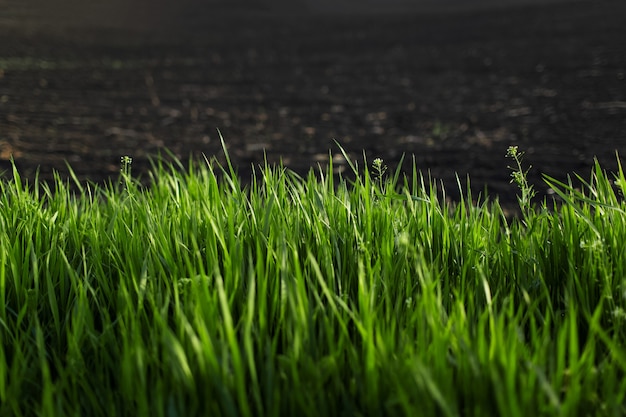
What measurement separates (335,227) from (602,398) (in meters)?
0.90

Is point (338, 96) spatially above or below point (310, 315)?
above

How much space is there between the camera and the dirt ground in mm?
4719

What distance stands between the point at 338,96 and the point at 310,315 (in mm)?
5506

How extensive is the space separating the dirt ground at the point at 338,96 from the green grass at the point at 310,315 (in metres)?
1.16

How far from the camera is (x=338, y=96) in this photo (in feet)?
22.4

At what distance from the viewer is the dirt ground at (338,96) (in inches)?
186

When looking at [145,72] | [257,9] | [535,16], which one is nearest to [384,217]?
[145,72]

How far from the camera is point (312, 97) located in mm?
6801

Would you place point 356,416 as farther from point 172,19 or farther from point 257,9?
point 257,9

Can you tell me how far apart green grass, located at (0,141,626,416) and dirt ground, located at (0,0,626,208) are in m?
1.16

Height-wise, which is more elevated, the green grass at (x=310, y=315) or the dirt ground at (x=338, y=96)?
the dirt ground at (x=338, y=96)

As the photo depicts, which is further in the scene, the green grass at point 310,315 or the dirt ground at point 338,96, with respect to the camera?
the dirt ground at point 338,96

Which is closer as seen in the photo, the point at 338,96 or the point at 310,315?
the point at 310,315

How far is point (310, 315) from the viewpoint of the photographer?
4.87 ft
